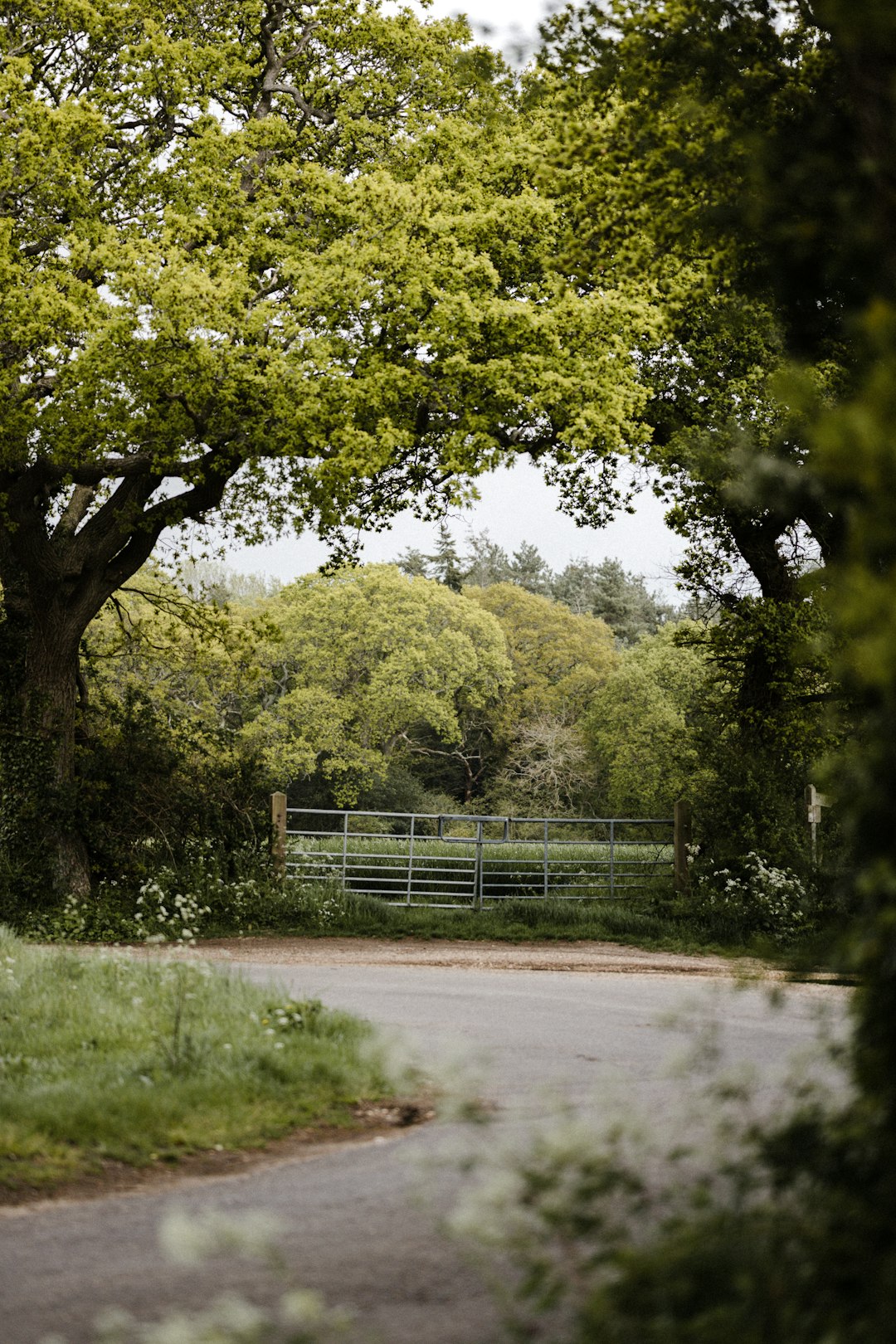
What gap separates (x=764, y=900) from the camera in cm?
1784

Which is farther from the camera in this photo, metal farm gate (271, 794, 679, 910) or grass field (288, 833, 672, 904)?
grass field (288, 833, 672, 904)

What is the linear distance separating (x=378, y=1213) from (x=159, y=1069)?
2609 millimetres

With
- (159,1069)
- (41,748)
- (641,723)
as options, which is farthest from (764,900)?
(641,723)

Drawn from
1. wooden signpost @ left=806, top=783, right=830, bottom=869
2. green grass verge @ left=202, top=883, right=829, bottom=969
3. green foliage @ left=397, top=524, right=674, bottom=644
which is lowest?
green grass verge @ left=202, top=883, right=829, bottom=969

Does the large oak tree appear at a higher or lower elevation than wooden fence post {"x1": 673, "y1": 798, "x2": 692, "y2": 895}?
higher

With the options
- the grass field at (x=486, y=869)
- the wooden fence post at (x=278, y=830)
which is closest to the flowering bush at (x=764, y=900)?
the grass field at (x=486, y=869)

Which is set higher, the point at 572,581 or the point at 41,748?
the point at 572,581

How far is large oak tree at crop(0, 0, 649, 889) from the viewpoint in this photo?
16.2 metres

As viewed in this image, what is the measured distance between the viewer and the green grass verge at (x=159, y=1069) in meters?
6.73

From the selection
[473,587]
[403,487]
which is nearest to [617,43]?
[403,487]

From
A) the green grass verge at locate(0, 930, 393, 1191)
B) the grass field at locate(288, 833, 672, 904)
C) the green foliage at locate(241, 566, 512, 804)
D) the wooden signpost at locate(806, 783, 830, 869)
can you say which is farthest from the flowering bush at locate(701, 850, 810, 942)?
the green foliage at locate(241, 566, 512, 804)

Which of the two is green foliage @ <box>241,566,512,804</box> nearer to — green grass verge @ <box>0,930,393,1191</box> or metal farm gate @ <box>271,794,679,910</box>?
metal farm gate @ <box>271,794,679,910</box>

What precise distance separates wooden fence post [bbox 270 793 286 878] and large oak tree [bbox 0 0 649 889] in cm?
284

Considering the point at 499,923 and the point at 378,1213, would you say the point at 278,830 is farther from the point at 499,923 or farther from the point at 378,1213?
the point at 378,1213
